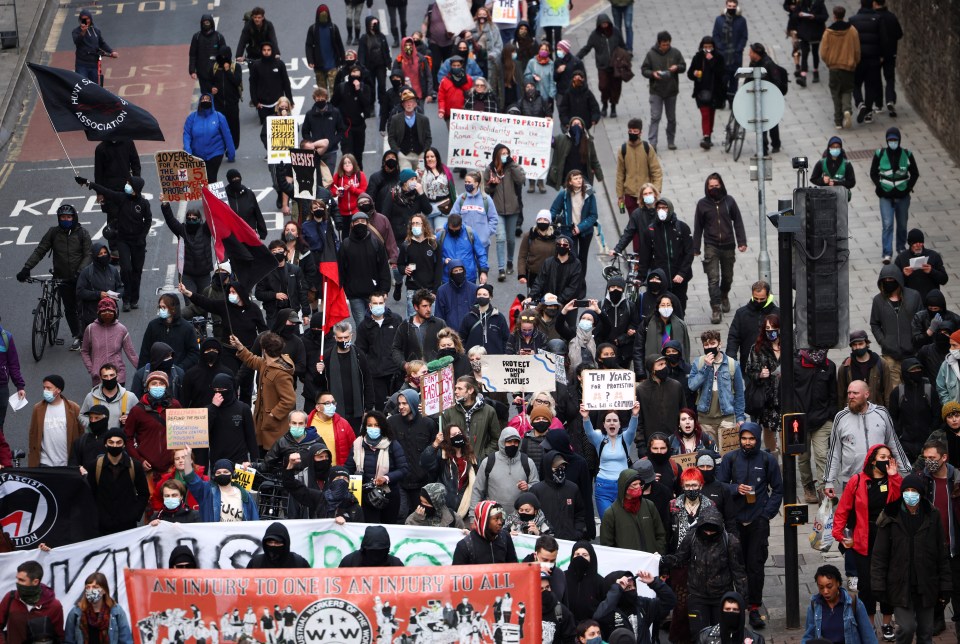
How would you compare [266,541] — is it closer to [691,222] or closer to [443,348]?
[443,348]

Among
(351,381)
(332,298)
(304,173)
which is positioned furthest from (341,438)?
(304,173)

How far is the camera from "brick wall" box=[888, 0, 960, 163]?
92.5 feet

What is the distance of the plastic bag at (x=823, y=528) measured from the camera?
16.8 metres

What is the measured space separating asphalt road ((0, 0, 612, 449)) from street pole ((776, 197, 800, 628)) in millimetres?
7818

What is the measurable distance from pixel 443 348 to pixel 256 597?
5711 mm

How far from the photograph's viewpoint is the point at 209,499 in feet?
53.2

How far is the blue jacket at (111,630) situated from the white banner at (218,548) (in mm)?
875

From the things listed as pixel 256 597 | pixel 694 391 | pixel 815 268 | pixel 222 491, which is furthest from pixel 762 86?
pixel 256 597

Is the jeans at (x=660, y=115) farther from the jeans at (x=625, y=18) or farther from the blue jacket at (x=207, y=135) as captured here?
the blue jacket at (x=207, y=135)

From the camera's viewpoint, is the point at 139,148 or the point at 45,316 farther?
the point at 139,148

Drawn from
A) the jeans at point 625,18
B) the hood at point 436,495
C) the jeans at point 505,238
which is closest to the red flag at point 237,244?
the jeans at point 505,238

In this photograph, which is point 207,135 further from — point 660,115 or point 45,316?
point 660,115

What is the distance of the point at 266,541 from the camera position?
572 inches

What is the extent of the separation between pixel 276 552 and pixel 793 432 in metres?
4.45
